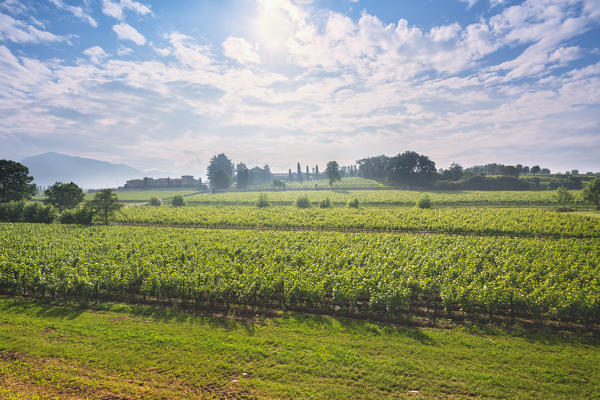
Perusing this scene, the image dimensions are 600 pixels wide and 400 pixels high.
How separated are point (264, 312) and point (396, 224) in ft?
108

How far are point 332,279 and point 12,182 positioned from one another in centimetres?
8068

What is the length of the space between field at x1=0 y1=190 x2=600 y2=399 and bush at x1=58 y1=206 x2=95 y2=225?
2617 centimetres

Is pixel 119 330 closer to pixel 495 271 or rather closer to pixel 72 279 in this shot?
pixel 72 279

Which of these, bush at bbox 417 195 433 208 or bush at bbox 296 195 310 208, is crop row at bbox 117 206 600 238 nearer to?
bush at bbox 417 195 433 208

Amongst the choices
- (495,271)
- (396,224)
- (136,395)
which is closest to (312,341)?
(136,395)

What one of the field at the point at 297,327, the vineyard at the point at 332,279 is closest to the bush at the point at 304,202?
the vineyard at the point at 332,279

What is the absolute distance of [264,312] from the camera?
1633 cm

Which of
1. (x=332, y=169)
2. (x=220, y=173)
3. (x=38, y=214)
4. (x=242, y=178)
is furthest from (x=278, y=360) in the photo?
(x=242, y=178)

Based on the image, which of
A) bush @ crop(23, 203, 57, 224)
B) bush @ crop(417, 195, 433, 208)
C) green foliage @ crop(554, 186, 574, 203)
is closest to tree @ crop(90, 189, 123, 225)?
bush @ crop(23, 203, 57, 224)

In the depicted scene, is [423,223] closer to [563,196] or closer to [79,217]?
Result: [563,196]

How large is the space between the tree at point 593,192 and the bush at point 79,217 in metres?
117

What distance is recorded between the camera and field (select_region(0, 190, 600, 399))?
10141mm

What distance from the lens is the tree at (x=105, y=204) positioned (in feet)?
157

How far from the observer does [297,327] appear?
14.3m
